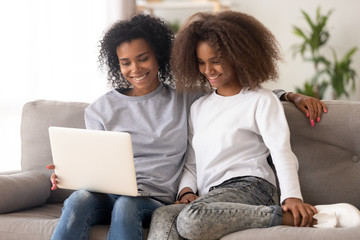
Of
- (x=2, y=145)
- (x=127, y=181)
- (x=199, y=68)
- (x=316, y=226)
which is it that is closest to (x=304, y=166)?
(x=316, y=226)

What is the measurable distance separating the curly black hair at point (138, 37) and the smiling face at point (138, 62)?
25 millimetres

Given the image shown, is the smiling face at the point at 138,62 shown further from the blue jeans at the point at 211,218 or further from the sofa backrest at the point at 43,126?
the blue jeans at the point at 211,218

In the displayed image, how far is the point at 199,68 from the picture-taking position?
1865 mm

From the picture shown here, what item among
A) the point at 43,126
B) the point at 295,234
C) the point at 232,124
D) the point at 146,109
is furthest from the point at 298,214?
the point at 43,126

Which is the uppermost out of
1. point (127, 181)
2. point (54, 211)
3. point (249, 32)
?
point (249, 32)

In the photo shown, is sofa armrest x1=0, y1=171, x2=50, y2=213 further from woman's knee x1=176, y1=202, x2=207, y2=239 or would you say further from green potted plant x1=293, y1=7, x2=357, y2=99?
green potted plant x1=293, y1=7, x2=357, y2=99

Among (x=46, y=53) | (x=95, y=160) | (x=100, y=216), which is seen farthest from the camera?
(x=46, y=53)

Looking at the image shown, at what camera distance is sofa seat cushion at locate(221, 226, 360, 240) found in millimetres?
1356

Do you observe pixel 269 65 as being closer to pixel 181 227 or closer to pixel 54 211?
pixel 181 227

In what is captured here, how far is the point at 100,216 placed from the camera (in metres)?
1.67

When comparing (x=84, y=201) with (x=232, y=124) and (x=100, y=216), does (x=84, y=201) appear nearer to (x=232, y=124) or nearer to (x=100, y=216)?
(x=100, y=216)

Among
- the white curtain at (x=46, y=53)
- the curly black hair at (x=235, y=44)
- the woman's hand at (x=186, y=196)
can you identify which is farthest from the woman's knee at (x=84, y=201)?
the white curtain at (x=46, y=53)

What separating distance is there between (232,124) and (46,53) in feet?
4.99

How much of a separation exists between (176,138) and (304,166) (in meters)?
0.49
